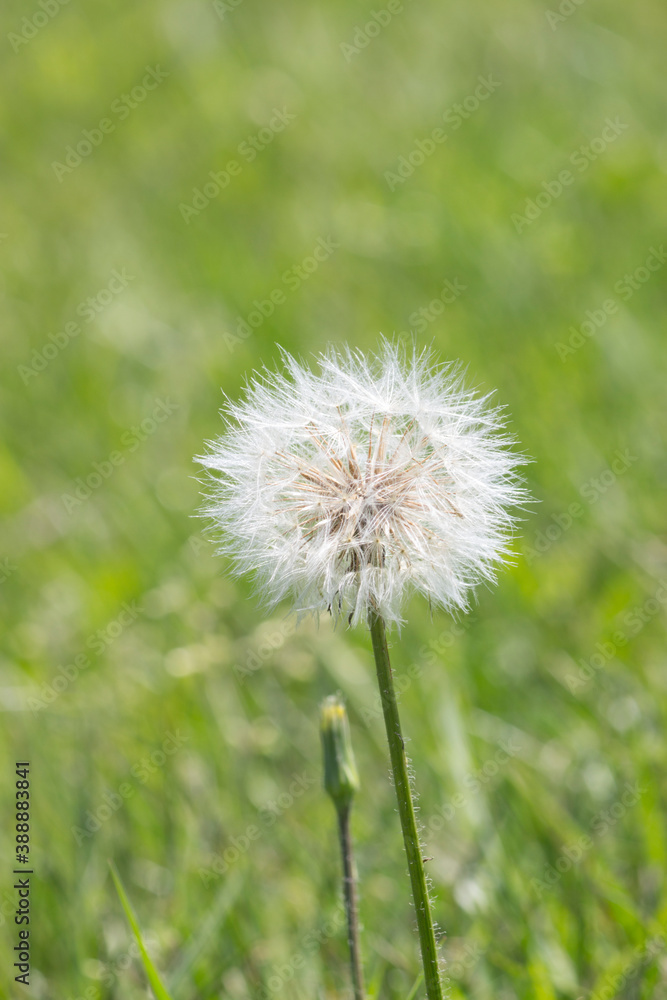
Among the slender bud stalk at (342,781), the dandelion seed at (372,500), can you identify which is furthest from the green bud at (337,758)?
the dandelion seed at (372,500)

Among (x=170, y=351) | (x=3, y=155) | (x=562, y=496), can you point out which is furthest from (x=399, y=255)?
(x=3, y=155)

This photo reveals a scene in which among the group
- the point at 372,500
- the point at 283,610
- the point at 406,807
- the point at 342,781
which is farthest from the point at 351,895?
the point at 283,610

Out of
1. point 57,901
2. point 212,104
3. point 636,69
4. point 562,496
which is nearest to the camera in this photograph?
point 57,901

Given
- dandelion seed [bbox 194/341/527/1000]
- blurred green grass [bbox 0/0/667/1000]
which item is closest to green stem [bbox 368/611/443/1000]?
dandelion seed [bbox 194/341/527/1000]

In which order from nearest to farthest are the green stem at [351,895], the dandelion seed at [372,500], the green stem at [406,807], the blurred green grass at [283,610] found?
1. the green stem at [406,807]
2. the dandelion seed at [372,500]
3. the green stem at [351,895]
4. the blurred green grass at [283,610]

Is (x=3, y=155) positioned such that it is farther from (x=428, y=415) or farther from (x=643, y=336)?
(x=428, y=415)

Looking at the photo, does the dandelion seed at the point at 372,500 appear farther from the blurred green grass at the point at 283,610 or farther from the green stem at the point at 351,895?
the blurred green grass at the point at 283,610

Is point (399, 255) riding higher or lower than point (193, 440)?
higher
